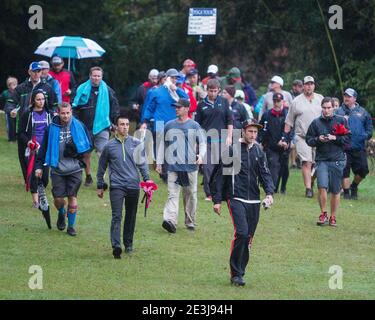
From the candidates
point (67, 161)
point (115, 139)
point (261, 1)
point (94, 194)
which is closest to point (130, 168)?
point (115, 139)

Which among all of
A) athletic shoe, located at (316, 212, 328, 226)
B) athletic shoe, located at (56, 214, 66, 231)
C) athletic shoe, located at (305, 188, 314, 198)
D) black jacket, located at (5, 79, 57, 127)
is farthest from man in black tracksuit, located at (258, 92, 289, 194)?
athletic shoe, located at (56, 214, 66, 231)

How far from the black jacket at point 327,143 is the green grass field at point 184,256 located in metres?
A: 1.14

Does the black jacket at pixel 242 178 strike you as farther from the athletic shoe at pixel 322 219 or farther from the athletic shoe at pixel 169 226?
the athletic shoe at pixel 322 219

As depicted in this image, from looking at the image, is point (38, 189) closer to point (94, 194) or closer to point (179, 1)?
point (94, 194)

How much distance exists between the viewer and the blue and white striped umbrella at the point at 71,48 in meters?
25.6

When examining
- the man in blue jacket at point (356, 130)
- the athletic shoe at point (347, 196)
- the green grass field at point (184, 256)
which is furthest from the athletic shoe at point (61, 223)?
the athletic shoe at point (347, 196)

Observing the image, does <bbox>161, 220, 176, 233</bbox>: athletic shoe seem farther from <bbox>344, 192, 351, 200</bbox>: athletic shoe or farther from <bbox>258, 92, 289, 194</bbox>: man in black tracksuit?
<bbox>344, 192, 351, 200</bbox>: athletic shoe

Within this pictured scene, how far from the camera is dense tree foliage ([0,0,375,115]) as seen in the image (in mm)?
30781

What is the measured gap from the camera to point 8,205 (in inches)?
741

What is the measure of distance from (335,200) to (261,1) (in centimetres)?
1687

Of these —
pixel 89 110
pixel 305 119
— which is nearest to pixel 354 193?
pixel 305 119

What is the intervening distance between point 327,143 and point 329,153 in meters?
0.17

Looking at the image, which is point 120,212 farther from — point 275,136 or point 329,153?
point 275,136

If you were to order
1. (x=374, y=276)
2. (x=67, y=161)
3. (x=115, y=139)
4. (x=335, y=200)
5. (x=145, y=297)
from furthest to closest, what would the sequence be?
(x=335, y=200) < (x=67, y=161) < (x=115, y=139) < (x=374, y=276) < (x=145, y=297)
